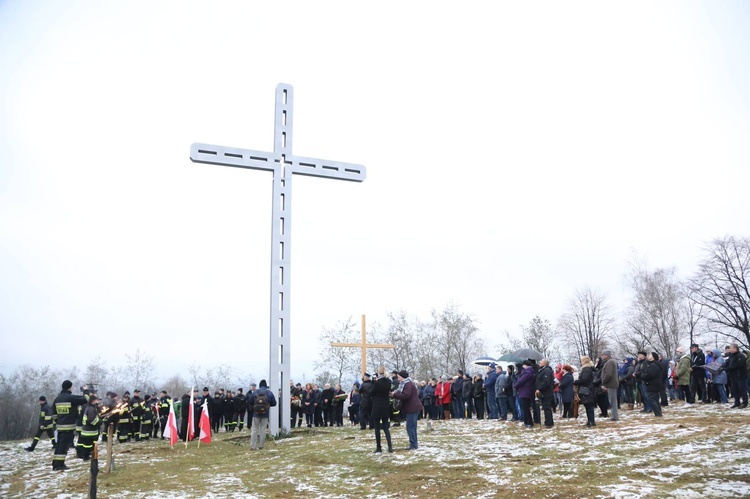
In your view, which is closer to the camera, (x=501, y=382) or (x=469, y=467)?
(x=469, y=467)

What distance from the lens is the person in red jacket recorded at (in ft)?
69.2

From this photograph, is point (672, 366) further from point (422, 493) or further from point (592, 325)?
point (592, 325)

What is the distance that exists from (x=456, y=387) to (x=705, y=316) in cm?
3088

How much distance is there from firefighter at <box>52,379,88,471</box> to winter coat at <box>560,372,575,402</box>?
13.2 metres

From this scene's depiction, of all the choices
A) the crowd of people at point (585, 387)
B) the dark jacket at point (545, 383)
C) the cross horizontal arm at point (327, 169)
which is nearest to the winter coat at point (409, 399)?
the crowd of people at point (585, 387)

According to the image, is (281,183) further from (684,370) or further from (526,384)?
(684,370)

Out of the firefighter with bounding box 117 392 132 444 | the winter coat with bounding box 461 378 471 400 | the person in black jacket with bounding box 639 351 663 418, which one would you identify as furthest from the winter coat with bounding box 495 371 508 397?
the firefighter with bounding box 117 392 132 444

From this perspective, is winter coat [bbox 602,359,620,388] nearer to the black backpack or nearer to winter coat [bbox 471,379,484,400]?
winter coat [bbox 471,379,484,400]

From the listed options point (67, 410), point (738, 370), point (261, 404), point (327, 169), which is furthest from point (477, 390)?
point (67, 410)

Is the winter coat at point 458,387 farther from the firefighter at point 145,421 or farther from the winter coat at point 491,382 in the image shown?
the firefighter at point 145,421

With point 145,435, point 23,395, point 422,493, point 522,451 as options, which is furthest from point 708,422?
point 23,395

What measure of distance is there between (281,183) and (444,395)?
10.4 metres

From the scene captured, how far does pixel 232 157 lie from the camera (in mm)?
17250

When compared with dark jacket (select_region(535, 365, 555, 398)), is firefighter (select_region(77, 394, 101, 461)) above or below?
below
